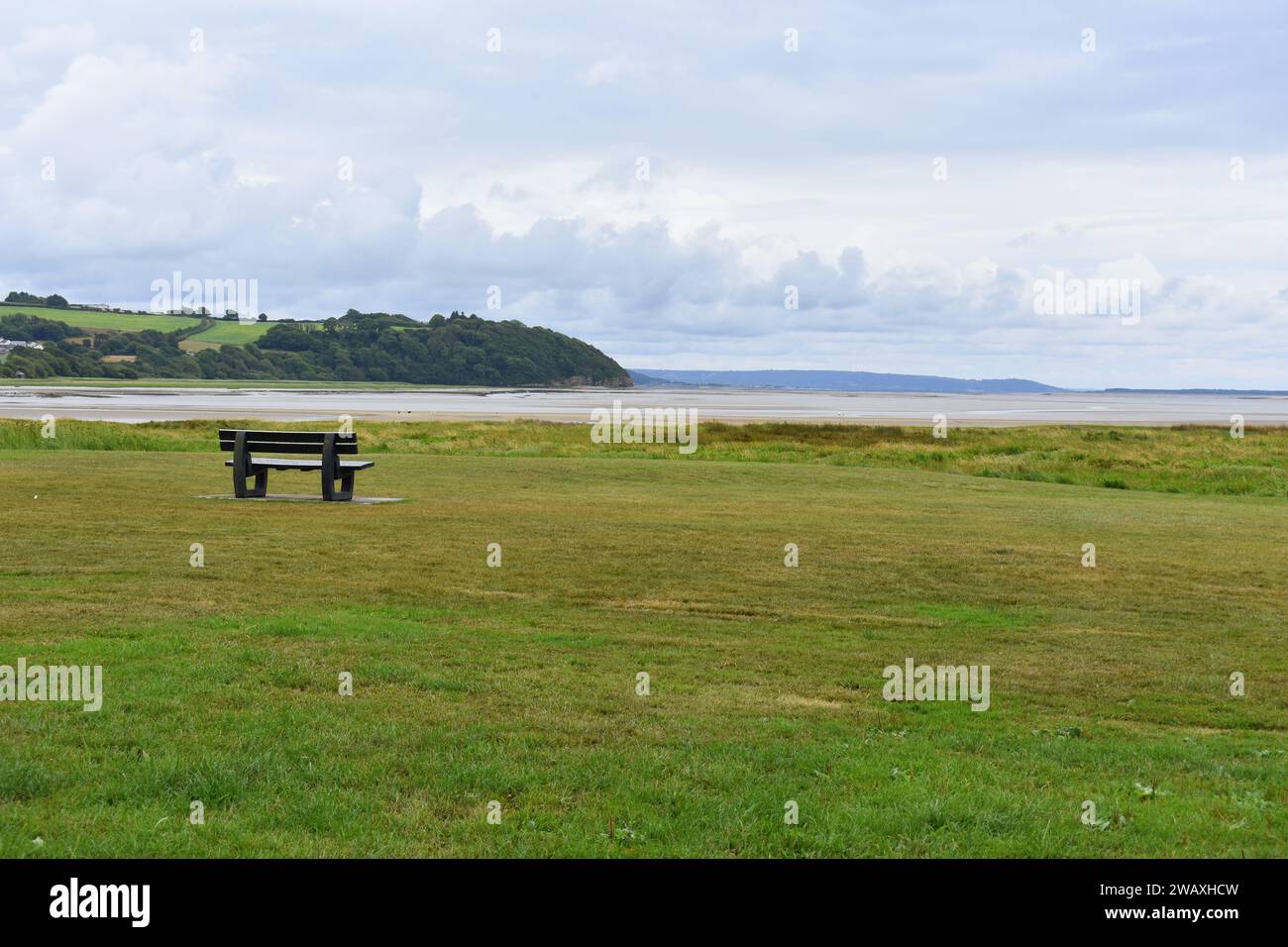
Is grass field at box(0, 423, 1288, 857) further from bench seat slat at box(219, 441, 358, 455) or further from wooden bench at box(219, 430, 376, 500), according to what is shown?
bench seat slat at box(219, 441, 358, 455)

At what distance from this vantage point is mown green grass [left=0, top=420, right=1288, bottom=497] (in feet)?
120

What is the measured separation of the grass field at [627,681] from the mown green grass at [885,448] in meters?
15.2

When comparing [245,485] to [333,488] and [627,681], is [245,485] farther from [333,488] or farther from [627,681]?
[627,681]

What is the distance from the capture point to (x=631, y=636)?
37.9 ft

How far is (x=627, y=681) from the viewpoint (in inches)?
382

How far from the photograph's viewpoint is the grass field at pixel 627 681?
6449mm

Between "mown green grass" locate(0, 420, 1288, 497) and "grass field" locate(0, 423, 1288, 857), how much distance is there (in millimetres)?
15221

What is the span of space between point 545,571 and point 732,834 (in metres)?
9.01

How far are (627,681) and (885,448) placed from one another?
131ft

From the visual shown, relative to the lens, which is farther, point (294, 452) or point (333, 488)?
point (333, 488)

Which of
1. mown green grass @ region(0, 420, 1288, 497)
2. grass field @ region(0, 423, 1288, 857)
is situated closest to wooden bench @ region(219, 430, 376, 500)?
grass field @ region(0, 423, 1288, 857)

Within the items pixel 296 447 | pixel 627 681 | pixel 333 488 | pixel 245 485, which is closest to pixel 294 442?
pixel 296 447
